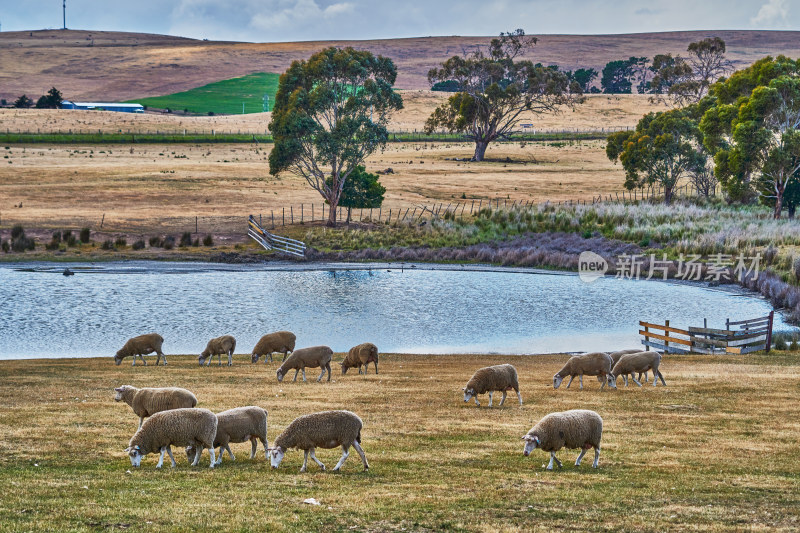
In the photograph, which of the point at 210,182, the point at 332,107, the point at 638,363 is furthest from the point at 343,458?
the point at 210,182

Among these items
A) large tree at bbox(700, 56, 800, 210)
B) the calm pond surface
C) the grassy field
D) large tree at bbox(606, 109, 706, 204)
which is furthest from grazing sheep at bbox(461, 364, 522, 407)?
large tree at bbox(606, 109, 706, 204)

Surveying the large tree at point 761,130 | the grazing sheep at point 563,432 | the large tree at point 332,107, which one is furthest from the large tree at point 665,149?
the grazing sheep at point 563,432

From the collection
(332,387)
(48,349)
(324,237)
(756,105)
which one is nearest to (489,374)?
(332,387)

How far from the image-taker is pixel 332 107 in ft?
223

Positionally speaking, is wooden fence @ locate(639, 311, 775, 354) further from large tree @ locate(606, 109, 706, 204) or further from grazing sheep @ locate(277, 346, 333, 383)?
large tree @ locate(606, 109, 706, 204)

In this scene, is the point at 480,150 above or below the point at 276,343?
above

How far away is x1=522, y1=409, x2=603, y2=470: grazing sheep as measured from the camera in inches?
586

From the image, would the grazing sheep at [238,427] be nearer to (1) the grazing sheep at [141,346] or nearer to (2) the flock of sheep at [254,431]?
(2) the flock of sheep at [254,431]

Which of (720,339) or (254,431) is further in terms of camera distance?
(720,339)

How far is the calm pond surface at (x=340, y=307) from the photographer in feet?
120

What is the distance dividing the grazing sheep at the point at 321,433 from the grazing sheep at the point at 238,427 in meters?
0.70

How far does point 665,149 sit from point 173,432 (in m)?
70.4

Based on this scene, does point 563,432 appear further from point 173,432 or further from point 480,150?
point 480,150

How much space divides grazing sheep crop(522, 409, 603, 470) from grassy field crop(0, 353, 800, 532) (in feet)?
1.42
